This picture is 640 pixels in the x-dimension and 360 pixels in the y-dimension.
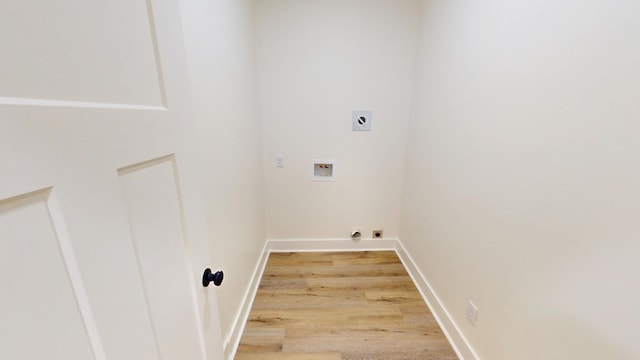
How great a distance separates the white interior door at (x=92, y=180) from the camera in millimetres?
324

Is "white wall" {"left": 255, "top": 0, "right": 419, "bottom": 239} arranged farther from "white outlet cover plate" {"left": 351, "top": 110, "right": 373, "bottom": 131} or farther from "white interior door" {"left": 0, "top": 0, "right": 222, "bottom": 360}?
"white interior door" {"left": 0, "top": 0, "right": 222, "bottom": 360}

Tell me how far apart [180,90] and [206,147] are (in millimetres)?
527

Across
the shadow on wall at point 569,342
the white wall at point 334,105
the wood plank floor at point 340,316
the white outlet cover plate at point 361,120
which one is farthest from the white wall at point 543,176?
the white outlet cover plate at point 361,120

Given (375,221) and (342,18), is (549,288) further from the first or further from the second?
(342,18)

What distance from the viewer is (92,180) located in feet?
1.39

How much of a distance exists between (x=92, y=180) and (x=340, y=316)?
1769 mm

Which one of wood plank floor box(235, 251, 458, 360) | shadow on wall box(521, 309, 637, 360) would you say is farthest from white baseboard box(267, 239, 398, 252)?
shadow on wall box(521, 309, 637, 360)

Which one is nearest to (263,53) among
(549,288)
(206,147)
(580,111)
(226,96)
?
(226,96)

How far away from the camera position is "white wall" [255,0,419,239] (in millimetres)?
2094

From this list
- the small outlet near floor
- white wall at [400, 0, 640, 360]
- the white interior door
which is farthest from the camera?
the small outlet near floor

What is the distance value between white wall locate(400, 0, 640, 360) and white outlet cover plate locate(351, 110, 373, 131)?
71 centimetres

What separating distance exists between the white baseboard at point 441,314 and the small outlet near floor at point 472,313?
0.15 meters

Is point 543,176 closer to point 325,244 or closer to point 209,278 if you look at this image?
point 209,278

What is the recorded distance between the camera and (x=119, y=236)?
48 centimetres
